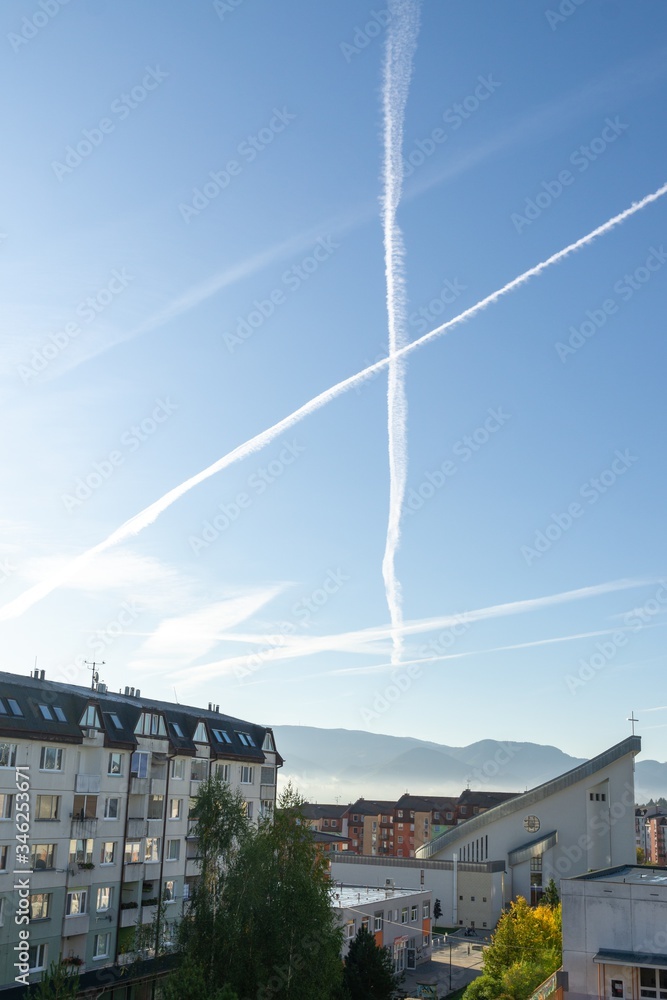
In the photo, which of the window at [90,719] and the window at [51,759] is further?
the window at [90,719]

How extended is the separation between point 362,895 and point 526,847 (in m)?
32.4

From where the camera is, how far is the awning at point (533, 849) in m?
94.8

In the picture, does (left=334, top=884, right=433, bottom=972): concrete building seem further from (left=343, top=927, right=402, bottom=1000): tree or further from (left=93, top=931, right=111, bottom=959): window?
(left=93, top=931, right=111, bottom=959): window

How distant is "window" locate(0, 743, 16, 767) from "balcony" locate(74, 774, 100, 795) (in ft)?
14.3

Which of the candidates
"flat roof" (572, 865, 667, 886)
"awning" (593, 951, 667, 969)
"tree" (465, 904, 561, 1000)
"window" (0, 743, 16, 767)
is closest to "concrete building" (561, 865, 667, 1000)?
"awning" (593, 951, 667, 969)

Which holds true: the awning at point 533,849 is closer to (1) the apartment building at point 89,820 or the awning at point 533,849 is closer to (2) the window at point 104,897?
(1) the apartment building at point 89,820

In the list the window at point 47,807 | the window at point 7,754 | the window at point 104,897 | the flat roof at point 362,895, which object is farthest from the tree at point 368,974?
the window at point 7,754

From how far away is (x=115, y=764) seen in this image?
4997 centimetres

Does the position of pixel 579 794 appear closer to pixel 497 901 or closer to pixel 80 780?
pixel 497 901

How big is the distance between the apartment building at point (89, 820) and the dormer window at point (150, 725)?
0.20ft

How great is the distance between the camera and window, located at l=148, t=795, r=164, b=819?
173 ft

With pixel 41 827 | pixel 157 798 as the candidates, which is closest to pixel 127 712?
pixel 157 798

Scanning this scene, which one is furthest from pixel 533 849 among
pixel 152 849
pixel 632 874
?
pixel 152 849

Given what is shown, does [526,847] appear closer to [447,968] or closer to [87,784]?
[447,968]
